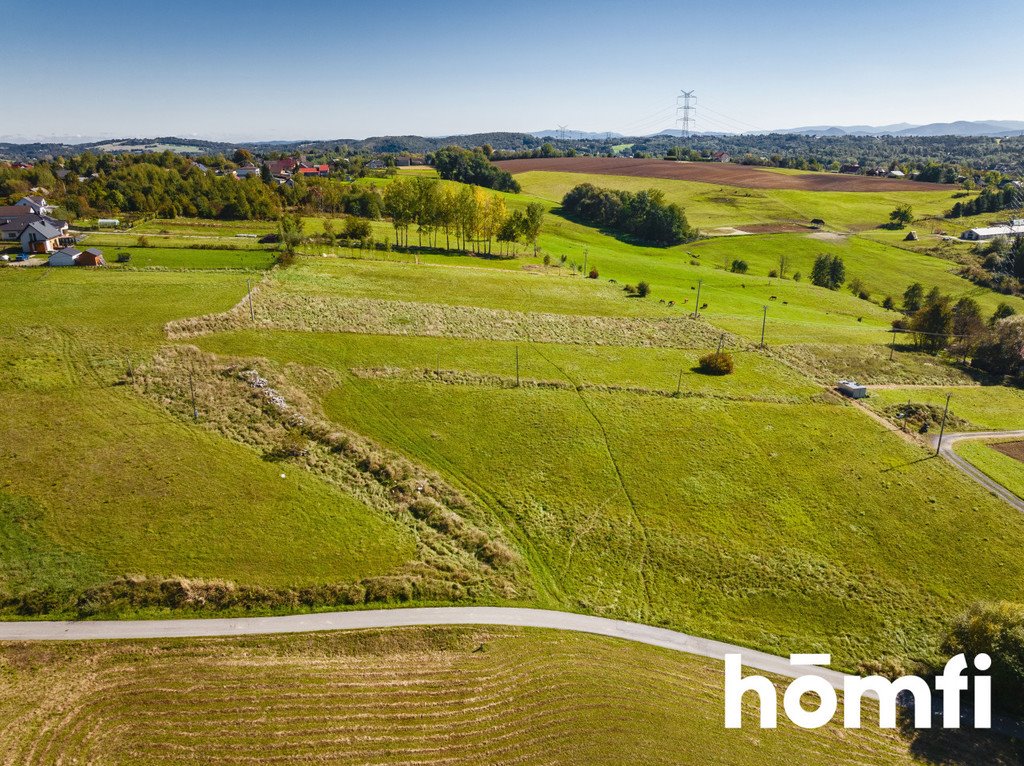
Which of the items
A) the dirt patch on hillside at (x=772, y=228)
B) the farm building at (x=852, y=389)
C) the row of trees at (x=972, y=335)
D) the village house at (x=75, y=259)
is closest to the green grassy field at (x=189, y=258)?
the village house at (x=75, y=259)

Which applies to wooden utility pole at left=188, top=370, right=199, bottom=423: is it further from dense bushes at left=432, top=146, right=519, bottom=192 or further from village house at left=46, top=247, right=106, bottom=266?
dense bushes at left=432, top=146, right=519, bottom=192

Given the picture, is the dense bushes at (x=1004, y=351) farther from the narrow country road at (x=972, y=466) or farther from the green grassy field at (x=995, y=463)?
the green grassy field at (x=995, y=463)

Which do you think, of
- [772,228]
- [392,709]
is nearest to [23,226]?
[392,709]

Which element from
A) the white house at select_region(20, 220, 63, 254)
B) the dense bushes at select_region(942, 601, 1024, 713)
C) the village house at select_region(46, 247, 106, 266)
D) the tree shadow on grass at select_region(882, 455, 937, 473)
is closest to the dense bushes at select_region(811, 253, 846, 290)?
the tree shadow on grass at select_region(882, 455, 937, 473)

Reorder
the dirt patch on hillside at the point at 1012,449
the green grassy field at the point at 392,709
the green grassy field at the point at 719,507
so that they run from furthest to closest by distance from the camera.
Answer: the dirt patch on hillside at the point at 1012,449
the green grassy field at the point at 719,507
the green grassy field at the point at 392,709

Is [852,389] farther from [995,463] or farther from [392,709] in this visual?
[392,709]

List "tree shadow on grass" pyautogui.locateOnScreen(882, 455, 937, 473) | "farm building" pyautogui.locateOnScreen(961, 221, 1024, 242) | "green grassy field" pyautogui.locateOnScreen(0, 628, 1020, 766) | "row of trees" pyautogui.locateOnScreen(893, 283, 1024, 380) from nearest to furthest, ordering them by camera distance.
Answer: "green grassy field" pyautogui.locateOnScreen(0, 628, 1020, 766)
"tree shadow on grass" pyautogui.locateOnScreen(882, 455, 937, 473)
"row of trees" pyautogui.locateOnScreen(893, 283, 1024, 380)
"farm building" pyautogui.locateOnScreen(961, 221, 1024, 242)
